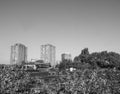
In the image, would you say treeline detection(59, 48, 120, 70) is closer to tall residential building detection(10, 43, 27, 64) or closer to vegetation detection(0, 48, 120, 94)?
vegetation detection(0, 48, 120, 94)

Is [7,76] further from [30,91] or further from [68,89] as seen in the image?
[68,89]

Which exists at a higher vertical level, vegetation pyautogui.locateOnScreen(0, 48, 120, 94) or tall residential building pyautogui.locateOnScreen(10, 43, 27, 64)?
tall residential building pyautogui.locateOnScreen(10, 43, 27, 64)

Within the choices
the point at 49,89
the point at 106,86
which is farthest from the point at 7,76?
the point at 106,86

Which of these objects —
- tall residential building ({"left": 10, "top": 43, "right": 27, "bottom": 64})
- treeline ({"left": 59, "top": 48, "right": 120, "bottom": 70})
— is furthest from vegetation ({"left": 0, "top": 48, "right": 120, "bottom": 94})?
tall residential building ({"left": 10, "top": 43, "right": 27, "bottom": 64})

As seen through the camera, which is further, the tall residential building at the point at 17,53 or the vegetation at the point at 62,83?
the tall residential building at the point at 17,53

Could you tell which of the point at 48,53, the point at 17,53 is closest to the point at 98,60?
the point at 48,53

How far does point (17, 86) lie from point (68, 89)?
→ 2011 millimetres

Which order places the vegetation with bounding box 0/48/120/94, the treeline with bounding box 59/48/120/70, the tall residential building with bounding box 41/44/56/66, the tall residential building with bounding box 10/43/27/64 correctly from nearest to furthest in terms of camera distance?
the vegetation with bounding box 0/48/120/94, the treeline with bounding box 59/48/120/70, the tall residential building with bounding box 10/43/27/64, the tall residential building with bounding box 41/44/56/66

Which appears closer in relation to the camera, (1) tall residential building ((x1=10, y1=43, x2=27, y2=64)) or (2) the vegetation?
(2) the vegetation

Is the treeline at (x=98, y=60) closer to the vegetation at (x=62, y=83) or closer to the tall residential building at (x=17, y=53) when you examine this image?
the vegetation at (x=62, y=83)

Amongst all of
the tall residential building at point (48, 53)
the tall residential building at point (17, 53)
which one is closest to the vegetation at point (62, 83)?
the tall residential building at point (17, 53)

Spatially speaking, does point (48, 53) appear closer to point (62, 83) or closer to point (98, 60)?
point (98, 60)

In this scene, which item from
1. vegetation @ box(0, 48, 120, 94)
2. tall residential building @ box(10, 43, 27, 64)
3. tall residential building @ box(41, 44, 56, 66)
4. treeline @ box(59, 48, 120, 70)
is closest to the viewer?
vegetation @ box(0, 48, 120, 94)

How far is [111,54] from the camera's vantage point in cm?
6444
